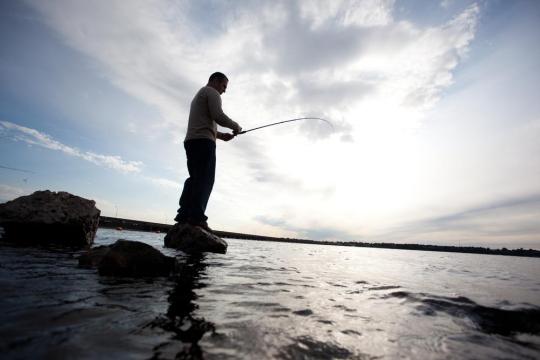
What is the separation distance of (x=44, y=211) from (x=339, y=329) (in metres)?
7.21

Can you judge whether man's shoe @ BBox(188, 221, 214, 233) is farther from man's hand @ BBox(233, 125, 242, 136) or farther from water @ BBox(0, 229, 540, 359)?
water @ BBox(0, 229, 540, 359)

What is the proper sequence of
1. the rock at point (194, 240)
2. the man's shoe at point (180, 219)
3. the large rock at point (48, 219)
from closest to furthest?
the large rock at point (48, 219) → the rock at point (194, 240) → the man's shoe at point (180, 219)

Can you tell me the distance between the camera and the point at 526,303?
11.2ft

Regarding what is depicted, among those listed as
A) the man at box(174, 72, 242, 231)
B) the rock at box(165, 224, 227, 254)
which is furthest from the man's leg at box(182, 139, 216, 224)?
the rock at box(165, 224, 227, 254)

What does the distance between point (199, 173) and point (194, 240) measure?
1879 millimetres

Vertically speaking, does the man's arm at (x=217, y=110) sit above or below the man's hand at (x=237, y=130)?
above

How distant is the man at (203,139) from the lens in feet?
25.1

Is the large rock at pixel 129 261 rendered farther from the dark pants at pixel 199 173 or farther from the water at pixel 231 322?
the dark pants at pixel 199 173

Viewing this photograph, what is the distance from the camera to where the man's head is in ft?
26.4

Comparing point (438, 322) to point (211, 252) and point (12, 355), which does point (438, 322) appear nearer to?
point (12, 355)

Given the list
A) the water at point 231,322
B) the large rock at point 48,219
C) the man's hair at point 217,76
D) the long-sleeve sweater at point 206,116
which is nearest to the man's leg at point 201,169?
the long-sleeve sweater at point 206,116

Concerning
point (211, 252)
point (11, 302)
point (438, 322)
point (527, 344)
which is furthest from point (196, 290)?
point (211, 252)

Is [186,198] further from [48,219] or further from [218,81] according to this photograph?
[218,81]

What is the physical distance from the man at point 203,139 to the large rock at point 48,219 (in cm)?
262
